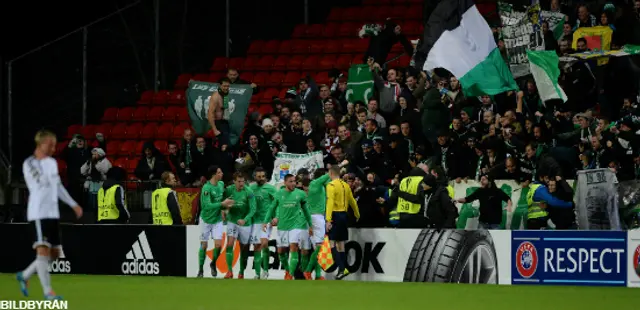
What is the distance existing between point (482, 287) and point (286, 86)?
12.7 m

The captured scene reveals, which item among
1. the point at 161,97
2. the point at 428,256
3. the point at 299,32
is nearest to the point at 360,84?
the point at 428,256

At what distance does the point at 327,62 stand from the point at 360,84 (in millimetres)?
5010

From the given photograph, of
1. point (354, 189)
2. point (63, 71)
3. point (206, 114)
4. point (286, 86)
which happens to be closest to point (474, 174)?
point (354, 189)

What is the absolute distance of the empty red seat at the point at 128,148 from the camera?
30.3 metres

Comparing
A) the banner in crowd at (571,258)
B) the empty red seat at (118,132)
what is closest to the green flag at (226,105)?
the empty red seat at (118,132)

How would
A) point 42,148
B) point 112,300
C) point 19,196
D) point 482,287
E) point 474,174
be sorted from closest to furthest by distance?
point 42,148, point 112,300, point 482,287, point 474,174, point 19,196

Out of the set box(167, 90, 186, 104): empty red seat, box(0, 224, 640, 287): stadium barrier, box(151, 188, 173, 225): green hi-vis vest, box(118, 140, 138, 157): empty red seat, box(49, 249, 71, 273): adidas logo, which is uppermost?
box(167, 90, 186, 104): empty red seat

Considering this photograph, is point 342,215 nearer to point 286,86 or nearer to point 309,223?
point 309,223

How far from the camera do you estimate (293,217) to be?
2228cm

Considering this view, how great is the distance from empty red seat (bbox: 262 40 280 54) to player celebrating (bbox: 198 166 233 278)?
9414 millimetres

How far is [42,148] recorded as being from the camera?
1361 centimetres

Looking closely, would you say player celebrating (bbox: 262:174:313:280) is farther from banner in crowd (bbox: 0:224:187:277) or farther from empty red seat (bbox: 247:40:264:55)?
empty red seat (bbox: 247:40:264:55)

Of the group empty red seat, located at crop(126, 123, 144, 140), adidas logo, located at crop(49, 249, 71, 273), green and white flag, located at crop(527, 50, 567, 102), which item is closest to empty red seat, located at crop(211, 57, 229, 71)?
→ empty red seat, located at crop(126, 123, 144, 140)

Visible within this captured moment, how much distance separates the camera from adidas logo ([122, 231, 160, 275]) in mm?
24547
